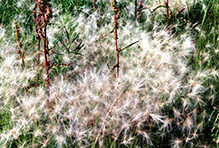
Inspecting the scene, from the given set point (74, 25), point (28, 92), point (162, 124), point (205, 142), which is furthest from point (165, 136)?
point (74, 25)

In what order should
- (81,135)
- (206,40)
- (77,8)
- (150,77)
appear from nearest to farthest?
1. (81,135)
2. (150,77)
3. (206,40)
4. (77,8)

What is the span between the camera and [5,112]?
2004mm

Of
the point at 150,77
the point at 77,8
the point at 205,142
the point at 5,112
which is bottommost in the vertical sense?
the point at 205,142

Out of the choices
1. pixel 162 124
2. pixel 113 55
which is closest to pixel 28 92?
pixel 113 55

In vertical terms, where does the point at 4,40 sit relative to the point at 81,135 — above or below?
above

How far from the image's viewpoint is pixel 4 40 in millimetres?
2820

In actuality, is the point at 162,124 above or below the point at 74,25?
below

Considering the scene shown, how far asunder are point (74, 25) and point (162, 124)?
1.57m

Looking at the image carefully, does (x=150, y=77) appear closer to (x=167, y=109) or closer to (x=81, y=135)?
(x=167, y=109)

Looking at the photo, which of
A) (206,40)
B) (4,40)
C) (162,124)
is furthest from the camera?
(4,40)

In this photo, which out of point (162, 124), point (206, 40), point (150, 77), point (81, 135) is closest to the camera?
point (81, 135)

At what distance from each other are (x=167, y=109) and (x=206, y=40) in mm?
970

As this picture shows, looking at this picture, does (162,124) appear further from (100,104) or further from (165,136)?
(100,104)

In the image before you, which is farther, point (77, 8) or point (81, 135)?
point (77, 8)
